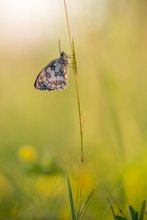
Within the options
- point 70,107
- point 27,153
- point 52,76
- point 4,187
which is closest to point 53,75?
point 52,76

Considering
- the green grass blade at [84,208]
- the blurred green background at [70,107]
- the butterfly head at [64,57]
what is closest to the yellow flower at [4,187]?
the blurred green background at [70,107]

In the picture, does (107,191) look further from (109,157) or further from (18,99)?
(18,99)

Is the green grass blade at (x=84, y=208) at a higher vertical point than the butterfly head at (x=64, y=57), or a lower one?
lower

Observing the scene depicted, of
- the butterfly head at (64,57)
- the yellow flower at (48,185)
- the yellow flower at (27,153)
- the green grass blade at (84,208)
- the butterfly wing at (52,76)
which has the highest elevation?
the butterfly head at (64,57)

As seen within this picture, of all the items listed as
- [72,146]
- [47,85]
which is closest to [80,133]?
[72,146]

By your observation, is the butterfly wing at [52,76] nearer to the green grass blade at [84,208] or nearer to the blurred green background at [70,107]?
the blurred green background at [70,107]

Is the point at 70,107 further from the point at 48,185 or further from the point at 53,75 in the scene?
the point at 48,185

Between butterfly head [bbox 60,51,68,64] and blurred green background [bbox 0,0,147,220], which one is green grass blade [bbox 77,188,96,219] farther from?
butterfly head [bbox 60,51,68,64]
